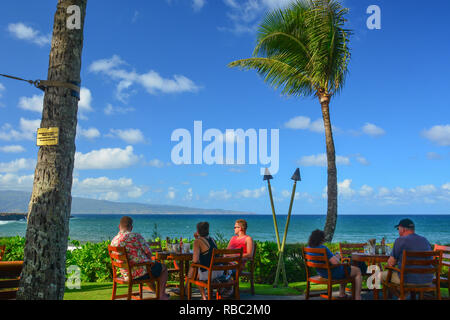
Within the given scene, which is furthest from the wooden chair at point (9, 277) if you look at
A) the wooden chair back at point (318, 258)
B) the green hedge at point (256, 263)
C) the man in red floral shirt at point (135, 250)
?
the green hedge at point (256, 263)

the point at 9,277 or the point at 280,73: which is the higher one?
the point at 280,73

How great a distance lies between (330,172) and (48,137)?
8.41 metres

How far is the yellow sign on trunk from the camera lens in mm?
3888

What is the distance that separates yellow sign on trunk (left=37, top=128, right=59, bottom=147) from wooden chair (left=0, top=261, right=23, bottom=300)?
4.83ft

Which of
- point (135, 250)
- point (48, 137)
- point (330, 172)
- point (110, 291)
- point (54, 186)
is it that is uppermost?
point (330, 172)

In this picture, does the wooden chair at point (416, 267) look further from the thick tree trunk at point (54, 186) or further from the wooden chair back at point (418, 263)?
the thick tree trunk at point (54, 186)

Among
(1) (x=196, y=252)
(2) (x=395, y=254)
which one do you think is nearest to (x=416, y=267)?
(2) (x=395, y=254)

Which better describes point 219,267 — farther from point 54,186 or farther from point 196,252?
point 54,186

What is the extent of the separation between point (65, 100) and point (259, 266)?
5.95 meters

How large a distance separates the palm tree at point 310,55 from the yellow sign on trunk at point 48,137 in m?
8.06

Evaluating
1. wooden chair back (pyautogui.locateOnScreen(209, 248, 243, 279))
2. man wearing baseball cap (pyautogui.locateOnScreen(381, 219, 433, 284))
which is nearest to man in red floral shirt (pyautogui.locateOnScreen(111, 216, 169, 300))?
wooden chair back (pyautogui.locateOnScreen(209, 248, 243, 279))

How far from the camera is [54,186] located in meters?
3.83

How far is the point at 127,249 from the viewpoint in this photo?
18.1 feet

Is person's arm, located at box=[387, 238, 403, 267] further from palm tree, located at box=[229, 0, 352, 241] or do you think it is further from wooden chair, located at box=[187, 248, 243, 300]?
palm tree, located at box=[229, 0, 352, 241]
